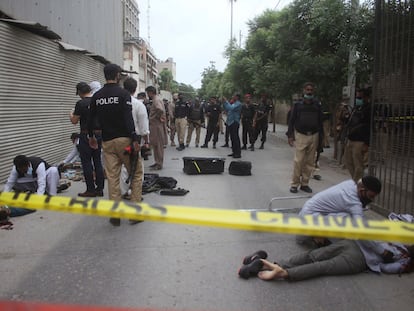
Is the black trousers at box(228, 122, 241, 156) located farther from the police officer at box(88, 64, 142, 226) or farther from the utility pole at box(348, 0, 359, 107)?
the police officer at box(88, 64, 142, 226)

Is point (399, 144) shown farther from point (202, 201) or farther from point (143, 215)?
point (143, 215)

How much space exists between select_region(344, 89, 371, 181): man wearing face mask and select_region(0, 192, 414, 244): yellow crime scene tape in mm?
3991

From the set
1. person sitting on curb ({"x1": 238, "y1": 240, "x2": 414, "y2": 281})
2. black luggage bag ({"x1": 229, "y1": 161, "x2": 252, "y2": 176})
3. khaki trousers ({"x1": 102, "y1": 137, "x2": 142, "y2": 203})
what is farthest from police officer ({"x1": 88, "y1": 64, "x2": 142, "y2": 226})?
black luggage bag ({"x1": 229, "y1": 161, "x2": 252, "y2": 176})

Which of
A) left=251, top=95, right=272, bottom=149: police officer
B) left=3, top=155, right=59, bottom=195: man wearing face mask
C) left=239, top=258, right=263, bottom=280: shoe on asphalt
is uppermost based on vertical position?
left=251, top=95, right=272, bottom=149: police officer

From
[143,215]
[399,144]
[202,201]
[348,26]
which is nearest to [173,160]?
[202,201]

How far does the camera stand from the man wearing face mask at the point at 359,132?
238 inches

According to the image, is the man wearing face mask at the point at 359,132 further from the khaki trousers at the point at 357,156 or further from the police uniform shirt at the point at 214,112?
the police uniform shirt at the point at 214,112

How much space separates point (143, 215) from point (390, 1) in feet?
15.4

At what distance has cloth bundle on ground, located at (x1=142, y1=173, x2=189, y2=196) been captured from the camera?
6.72 m

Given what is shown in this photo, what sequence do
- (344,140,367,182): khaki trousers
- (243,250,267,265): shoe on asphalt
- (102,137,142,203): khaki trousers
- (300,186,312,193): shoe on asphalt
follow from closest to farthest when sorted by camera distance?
(243,250,267,265): shoe on asphalt, (102,137,142,203): khaki trousers, (344,140,367,182): khaki trousers, (300,186,312,193): shoe on asphalt

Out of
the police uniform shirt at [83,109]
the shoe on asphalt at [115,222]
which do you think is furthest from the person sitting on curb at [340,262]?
the police uniform shirt at [83,109]

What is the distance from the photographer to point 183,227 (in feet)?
16.4

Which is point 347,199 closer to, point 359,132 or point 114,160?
point 359,132

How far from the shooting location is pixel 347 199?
3861 millimetres
